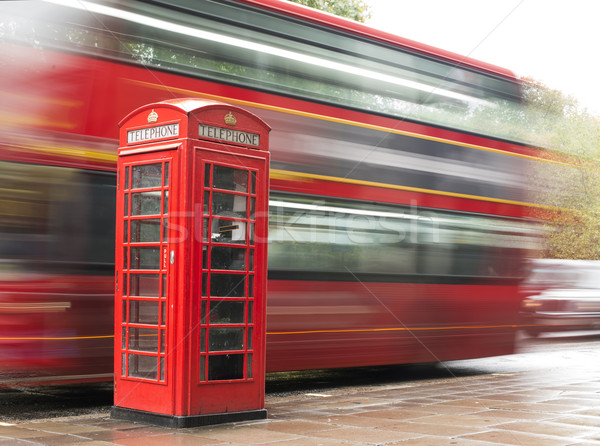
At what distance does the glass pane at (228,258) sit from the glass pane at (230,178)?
1.53ft

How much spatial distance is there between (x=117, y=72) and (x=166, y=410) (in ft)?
10.2

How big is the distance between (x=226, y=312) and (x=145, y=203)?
40.6 inches

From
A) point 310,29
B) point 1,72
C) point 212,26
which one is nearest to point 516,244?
point 310,29

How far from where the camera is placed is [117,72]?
21.9 feet

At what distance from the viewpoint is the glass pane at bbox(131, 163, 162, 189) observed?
5.54 m

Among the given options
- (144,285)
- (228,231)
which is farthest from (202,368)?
(228,231)

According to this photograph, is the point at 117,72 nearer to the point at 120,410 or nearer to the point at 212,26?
the point at 212,26

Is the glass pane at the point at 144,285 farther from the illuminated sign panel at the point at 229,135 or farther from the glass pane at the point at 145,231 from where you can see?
the illuminated sign panel at the point at 229,135

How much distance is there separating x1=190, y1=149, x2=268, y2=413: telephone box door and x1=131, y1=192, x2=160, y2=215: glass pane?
1.20ft

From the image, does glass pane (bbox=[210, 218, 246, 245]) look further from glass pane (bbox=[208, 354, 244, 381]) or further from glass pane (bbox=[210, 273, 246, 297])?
glass pane (bbox=[208, 354, 244, 381])

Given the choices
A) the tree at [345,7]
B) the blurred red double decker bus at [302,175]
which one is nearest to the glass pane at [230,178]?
the blurred red double decker bus at [302,175]

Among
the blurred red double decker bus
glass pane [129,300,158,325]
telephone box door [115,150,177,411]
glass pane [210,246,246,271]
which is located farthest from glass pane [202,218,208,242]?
the blurred red double decker bus

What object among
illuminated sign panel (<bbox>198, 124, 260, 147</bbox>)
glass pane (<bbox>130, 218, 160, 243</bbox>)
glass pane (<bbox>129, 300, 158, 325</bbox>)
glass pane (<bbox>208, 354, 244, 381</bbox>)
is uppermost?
illuminated sign panel (<bbox>198, 124, 260, 147</bbox>)

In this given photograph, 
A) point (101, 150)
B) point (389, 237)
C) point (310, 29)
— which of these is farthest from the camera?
point (389, 237)
